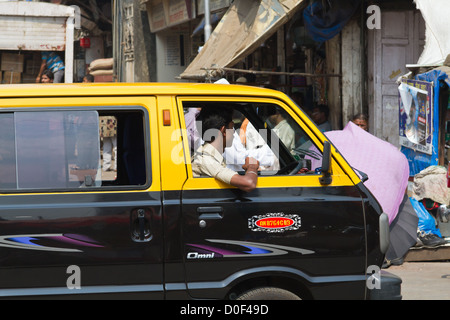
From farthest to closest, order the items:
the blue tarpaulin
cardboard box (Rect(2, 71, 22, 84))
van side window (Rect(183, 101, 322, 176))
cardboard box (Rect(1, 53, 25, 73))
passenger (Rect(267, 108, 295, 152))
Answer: cardboard box (Rect(2, 71, 22, 84)) < cardboard box (Rect(1, 53, 25, 73)) < the blue tarpaulin < passenger (Rect(267, 108, 295, 152)) < van side window (Rect(183, 101, 322, 176))

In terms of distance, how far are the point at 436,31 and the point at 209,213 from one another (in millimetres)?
5994

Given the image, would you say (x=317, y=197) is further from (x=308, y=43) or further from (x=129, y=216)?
(x=308, y=43)

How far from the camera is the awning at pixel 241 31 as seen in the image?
35.4 feet

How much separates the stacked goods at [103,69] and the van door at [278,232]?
60.7 feet

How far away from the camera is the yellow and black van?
4156 millimetres

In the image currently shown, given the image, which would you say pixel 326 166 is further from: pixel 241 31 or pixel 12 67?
pixel 12 67

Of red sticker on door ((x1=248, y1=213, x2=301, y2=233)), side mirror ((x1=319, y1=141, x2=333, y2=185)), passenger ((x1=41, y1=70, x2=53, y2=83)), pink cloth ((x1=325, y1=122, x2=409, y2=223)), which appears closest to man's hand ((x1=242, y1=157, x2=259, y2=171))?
red sticker on door ((x1=248, y1=213, x2=301, y2=233))

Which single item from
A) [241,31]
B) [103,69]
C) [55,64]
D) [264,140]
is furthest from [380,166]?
[103,69]

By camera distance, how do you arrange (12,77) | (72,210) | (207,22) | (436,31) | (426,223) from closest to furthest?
(72,210) → (426,223) → (436,31) → (207,22) → (12,77)

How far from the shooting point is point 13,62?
16.0 metres

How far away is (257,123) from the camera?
511 cm

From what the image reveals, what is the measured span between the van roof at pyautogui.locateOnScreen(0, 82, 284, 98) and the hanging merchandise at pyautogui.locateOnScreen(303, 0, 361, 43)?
6.94 metres

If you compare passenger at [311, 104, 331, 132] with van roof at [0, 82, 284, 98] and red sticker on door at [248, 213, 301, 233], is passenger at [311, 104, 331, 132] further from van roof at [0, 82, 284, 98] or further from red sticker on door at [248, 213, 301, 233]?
red sticker on door at [248, 213, 301, 233]
